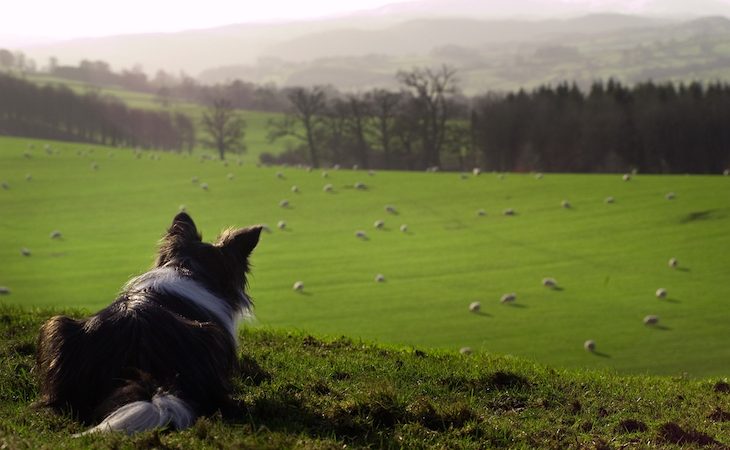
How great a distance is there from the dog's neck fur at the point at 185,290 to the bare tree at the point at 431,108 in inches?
2310

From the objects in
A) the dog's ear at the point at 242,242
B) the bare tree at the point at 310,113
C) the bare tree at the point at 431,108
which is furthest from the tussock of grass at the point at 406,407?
the bare tree at the point at 310,113

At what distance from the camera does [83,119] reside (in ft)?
229

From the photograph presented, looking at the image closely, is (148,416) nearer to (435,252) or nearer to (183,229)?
(183,229)

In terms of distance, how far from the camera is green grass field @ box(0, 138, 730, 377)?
18875mm

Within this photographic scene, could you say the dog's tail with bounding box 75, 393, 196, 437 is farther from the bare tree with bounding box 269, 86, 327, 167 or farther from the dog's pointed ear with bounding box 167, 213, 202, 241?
the bare tree with bounding box 269, 86, 327, 167

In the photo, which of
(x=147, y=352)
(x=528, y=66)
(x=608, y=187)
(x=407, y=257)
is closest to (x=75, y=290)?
(x=407, y=257)

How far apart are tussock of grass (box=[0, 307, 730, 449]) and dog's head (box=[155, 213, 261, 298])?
2.70 feet

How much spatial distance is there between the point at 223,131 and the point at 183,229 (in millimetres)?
78224

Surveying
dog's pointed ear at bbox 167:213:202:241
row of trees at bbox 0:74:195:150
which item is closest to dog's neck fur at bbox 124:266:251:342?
dog's pointed ear at bbox 167:213:202:241

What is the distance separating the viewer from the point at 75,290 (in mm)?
23969

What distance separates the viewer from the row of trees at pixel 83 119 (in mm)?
63031

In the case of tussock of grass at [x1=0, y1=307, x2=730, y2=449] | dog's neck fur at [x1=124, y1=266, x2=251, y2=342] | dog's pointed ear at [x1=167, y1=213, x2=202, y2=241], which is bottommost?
tussock of grass at [x1=0, y1=307, x2=730, y2=449]

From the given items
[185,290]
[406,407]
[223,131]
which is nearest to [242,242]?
[185,290]

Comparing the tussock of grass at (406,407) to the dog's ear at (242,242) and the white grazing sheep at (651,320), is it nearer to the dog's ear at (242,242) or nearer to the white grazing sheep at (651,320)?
the dog's ear at (242,242)
